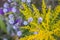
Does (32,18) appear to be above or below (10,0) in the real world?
below

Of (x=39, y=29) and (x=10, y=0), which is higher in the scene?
(x=10, y=0)

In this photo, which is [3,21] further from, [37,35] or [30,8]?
[37,35]

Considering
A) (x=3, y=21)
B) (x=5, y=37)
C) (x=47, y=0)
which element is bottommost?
(x=5, y=37)

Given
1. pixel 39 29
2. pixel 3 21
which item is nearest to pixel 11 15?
pixel 3 21

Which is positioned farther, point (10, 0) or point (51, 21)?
point (10, 0)

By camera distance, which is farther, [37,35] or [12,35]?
[12,35]

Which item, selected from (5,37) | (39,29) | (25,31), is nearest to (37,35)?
(39,29)

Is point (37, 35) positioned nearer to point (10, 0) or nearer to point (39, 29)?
point (39, 29)

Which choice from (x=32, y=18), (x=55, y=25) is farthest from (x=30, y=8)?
(x=55, y=25)

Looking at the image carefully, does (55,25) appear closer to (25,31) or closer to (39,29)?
(39,29)
